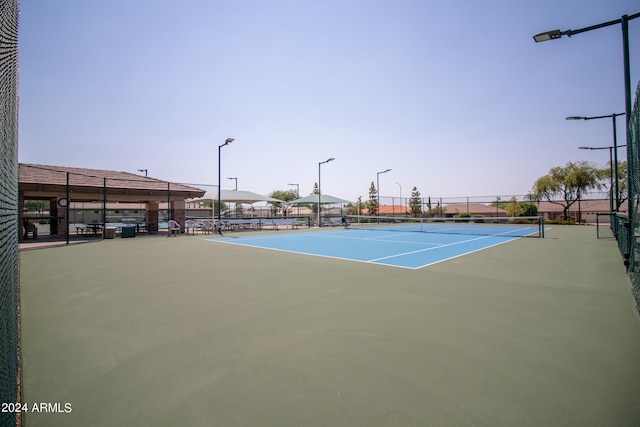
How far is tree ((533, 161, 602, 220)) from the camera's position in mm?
37062

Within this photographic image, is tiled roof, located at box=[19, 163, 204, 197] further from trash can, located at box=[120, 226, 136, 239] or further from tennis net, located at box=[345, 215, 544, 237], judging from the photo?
tennis net, located at box=[345, 215, 544, 237]

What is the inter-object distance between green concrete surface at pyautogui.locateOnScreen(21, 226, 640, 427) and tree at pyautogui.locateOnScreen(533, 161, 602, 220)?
40050 millimetres

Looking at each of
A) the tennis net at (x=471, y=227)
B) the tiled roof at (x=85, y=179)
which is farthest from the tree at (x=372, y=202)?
the tiled roof at (x=85, y=179)

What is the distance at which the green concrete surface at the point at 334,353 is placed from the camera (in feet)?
6.87

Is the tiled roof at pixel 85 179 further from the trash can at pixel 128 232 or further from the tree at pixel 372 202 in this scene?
the tree at pixel 372 202

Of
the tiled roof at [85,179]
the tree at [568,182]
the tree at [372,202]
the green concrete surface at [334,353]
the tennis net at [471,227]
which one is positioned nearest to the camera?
the green concrete surface at [334,353]

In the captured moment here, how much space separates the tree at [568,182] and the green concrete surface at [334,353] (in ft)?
131

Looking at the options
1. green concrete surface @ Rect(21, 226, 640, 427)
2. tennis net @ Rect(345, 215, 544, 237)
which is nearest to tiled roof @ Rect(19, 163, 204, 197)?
tennis net @ Rect(345, 215, 544, 237)

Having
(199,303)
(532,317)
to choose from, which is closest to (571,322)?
(532,317)

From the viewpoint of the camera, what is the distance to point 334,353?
2.95 meters

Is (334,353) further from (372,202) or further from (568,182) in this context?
(372,202)

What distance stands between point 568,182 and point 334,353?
152 ft

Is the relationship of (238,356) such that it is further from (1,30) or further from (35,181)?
(35,181)

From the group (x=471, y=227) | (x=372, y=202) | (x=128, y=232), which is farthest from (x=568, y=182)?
(x=128, y=232)
